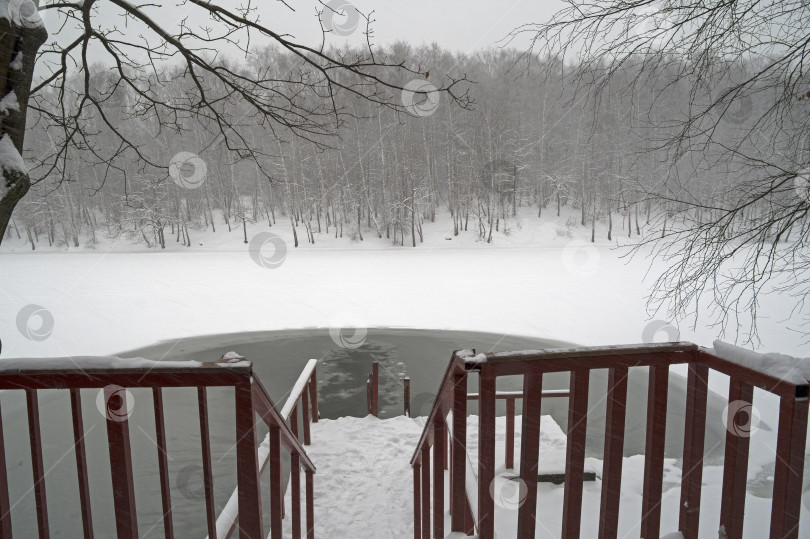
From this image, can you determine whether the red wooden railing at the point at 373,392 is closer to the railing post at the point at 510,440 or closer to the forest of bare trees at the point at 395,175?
the railing post at the point at 510,440

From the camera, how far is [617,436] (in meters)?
2.04

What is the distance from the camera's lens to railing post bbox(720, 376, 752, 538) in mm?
1934

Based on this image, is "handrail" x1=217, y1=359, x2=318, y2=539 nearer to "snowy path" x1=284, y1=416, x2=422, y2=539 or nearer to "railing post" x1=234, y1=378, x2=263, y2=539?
"railing post" x1=234, y1=378, x2=263, y2=539

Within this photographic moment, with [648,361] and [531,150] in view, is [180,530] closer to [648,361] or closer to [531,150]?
[648,361]

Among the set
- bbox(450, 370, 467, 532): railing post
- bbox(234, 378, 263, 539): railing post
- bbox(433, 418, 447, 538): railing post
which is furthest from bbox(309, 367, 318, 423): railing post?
bbox(450, 370, 467, 532): railing post

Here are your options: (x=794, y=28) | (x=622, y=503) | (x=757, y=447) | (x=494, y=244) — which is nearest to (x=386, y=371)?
(x=757, y=447)

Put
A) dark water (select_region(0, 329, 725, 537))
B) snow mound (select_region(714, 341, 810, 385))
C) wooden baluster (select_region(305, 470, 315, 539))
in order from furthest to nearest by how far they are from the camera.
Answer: dark water (select_region(0, 329, 725, 537)) → wooden baluster (select_region(305, 470, 315, 539)) → snow mound (select_region(714, 341, 810, 385))

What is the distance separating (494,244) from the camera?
107ft

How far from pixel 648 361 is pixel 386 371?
9.71m

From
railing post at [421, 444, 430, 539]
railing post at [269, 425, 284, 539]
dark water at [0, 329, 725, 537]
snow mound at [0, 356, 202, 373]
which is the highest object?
snow mound at [0, 356, 202, 373]

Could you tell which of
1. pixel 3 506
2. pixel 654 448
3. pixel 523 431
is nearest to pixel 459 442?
pixel 523 431

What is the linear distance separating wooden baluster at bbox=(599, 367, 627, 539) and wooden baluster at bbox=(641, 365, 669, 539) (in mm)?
122

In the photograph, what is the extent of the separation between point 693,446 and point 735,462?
156 mm

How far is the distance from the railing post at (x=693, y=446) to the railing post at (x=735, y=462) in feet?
0.32
